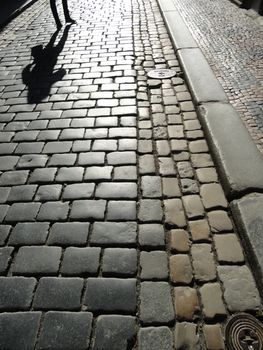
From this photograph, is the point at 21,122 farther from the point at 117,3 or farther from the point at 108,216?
the point at 117,3

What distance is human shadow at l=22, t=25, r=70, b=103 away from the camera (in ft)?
16.7

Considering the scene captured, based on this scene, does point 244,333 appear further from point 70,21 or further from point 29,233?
point 70,21

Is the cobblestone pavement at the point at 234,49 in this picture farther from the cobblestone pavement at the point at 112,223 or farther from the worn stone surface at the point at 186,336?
the worn stone surface at the point at 186,336

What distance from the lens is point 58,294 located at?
2262mm

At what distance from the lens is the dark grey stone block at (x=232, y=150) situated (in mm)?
2959

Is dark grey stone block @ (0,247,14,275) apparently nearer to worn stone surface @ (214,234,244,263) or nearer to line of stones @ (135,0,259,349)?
line of stones @ (135,0,259,349)

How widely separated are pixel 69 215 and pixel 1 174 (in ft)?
3.48

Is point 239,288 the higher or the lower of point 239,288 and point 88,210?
the lower

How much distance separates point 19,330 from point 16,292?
0.29 metres

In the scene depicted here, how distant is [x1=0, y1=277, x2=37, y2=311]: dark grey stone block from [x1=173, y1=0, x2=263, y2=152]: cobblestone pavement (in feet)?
8.61

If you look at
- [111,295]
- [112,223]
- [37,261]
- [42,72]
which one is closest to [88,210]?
[112,223]

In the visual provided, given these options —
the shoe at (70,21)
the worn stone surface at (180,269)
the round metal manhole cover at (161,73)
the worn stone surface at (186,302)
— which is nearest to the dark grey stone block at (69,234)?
the worn stone surface at (180,269)

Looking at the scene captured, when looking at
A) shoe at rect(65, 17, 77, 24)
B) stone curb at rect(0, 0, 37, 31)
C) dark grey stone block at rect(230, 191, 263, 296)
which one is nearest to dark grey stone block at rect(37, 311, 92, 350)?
dark grey stone block at rect(230, 191, 263, 296)

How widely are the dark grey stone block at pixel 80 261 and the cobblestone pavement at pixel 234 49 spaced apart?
83.1 inches
